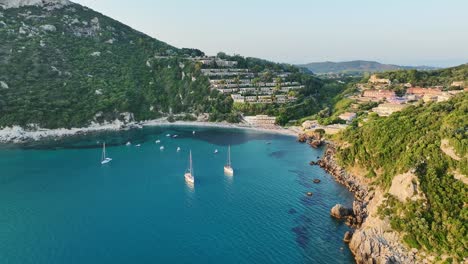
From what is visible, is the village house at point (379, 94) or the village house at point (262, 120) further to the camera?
the village house at point (262, 120)

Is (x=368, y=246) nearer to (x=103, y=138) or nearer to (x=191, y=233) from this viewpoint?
(x=191, y=233)

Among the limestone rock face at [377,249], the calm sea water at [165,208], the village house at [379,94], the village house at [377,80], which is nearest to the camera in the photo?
the limestone rock face at [377,249]

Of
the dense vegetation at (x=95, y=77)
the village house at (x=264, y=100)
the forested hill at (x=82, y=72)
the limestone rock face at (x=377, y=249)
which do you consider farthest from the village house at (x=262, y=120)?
the limestone rock face at (x=377, y=249)

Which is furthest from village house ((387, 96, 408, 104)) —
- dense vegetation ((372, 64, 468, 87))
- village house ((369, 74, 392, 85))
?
village house ((369, 74, 392, 85))

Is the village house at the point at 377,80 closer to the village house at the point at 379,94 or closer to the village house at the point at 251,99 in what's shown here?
the village house at the point at 379,94

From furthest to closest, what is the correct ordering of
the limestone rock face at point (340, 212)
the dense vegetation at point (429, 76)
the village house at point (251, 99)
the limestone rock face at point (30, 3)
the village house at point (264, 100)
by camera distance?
the limestone rock face at point (30, 3)
the village house at point (251, 99)
the dense vegetation at point (429, 76)
the village house at point (264, 100)
the limestone rock face at point (340, 212)

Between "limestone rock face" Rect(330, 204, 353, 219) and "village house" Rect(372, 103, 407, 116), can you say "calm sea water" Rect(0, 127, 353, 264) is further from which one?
"village house" Rect(372, 103, 407, 116)
